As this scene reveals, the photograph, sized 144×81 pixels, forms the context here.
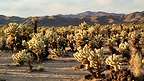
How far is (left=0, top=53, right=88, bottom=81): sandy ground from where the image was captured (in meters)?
39.1

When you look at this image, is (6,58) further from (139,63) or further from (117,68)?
(139,63)

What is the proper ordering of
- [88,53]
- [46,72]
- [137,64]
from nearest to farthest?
1. [137,64]
2. [88,53]
3. [46,72]

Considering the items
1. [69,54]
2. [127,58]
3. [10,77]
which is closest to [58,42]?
[69,54]

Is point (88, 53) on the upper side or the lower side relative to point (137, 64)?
lower

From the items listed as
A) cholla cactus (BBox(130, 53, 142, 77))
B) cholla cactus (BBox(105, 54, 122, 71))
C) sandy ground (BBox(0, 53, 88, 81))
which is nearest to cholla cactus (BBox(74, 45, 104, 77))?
cholla cactus (BBox(105, 54, 122, 71))

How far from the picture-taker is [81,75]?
41000 millimetres

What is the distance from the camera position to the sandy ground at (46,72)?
3906 cm

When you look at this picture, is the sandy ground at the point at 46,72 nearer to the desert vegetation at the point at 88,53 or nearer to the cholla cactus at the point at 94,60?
the desert vegetation at the point at 88,53

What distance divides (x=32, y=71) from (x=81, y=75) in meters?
5.80

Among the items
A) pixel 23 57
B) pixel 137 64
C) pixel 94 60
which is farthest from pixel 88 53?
pixel 23 57

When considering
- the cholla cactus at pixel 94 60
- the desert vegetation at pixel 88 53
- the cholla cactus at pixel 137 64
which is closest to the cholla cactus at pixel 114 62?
the desert vegetation at pixel 88 53

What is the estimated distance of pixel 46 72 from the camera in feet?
141

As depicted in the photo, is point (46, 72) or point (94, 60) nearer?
point (94, 60)

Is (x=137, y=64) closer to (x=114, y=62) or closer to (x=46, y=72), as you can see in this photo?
(x=114, y=62)
